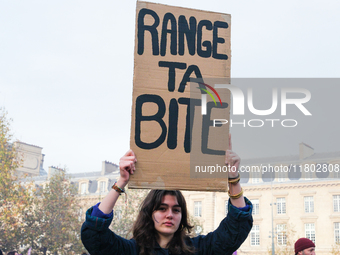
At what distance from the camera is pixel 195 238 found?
3.26 metres

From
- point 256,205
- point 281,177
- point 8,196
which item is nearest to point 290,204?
point 281,177

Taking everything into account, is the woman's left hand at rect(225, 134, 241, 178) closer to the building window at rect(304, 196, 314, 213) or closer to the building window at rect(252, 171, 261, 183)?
the building window at rect(304, 196, 314, 213)

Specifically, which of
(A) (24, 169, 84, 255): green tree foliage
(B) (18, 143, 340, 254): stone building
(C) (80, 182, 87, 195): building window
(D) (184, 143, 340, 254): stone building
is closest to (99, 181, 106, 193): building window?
(B) (18, 143, 340, 254): stone building

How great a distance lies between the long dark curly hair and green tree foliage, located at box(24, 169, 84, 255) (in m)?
28.8

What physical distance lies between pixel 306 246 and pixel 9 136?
80.2ft

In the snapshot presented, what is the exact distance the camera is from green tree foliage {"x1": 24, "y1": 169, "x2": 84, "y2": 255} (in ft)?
102

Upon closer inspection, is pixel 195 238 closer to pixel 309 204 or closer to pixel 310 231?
pixel 310 231

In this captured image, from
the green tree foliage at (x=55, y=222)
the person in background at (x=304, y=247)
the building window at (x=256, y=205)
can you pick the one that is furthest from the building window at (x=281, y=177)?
the person in background at (x=304, y=247)

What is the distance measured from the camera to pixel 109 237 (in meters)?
2.91

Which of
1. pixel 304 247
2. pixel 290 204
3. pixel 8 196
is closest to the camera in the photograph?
pixel 304 247

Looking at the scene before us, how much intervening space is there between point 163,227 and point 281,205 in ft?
157

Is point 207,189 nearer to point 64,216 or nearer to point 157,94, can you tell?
point 157,94

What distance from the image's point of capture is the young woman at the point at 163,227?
292 centimetres

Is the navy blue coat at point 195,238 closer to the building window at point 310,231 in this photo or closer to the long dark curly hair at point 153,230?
the long dark curly hair at point 153,230
